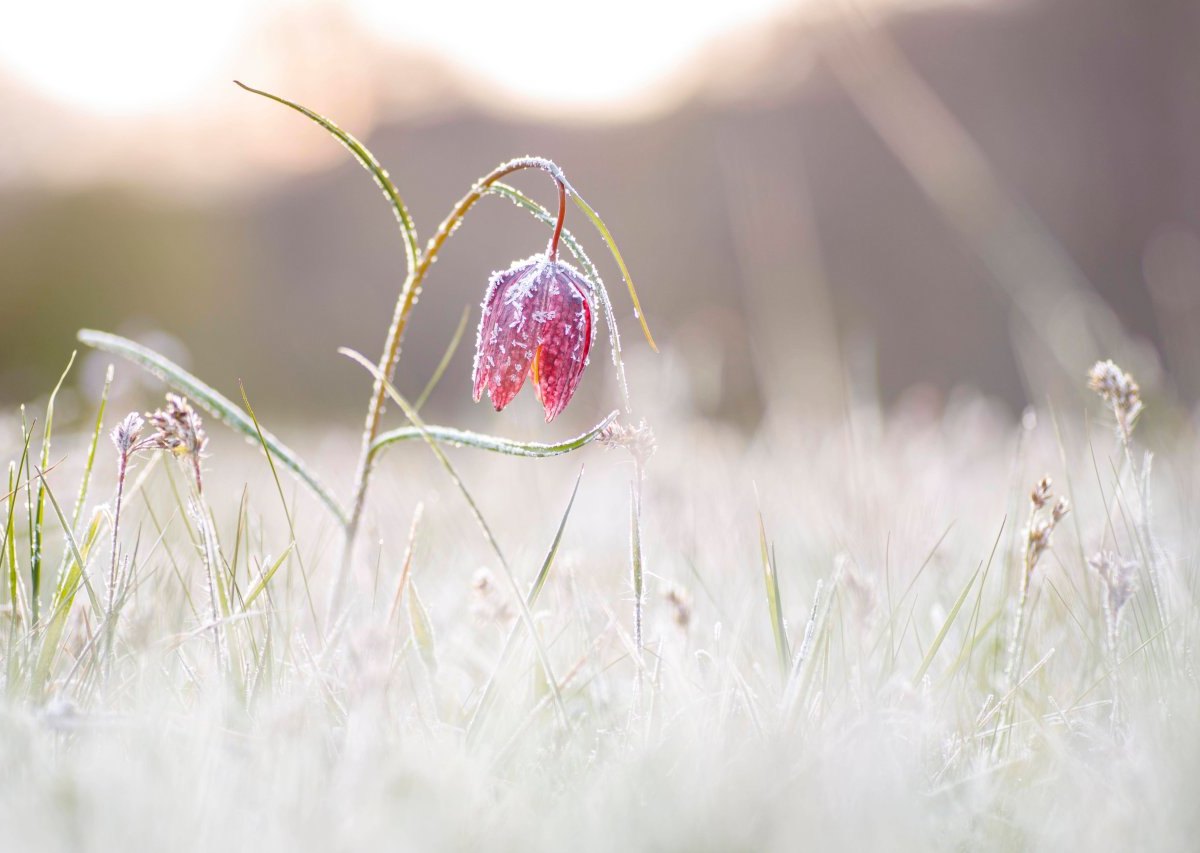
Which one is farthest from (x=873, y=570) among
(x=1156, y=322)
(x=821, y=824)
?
(x=1156, y=322)

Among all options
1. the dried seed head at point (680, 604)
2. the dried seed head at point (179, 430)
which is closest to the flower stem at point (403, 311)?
the dried seed head at point (179, 430)

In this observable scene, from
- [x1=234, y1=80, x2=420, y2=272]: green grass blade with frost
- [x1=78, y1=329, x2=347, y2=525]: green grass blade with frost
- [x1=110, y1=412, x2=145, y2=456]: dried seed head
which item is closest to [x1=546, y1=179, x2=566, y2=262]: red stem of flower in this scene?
[x1=234, y1=80, x2=420, y2=272]: green grass blade with frost

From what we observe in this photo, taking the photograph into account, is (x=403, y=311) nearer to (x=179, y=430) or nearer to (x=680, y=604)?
(x=179, y=430)

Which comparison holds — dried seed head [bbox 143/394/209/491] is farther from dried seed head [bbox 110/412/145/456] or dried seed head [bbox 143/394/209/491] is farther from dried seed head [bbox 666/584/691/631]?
dried seed head [bbox 666/584/691/631]

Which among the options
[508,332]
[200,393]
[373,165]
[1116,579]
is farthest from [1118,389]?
[200,393]

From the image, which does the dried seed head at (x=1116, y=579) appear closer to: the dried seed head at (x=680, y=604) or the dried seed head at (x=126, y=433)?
the dried seed head at (x=680, y=604)

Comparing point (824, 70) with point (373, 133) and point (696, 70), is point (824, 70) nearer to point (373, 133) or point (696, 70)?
point (696, 70)

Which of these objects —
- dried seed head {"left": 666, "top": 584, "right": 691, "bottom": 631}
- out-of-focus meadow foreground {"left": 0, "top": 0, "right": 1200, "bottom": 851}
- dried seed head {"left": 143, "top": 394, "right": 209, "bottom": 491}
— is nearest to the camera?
out-of-focus meadow foreground {"left": 0, "top": 0, "right": 1200, "bottom": 851}
